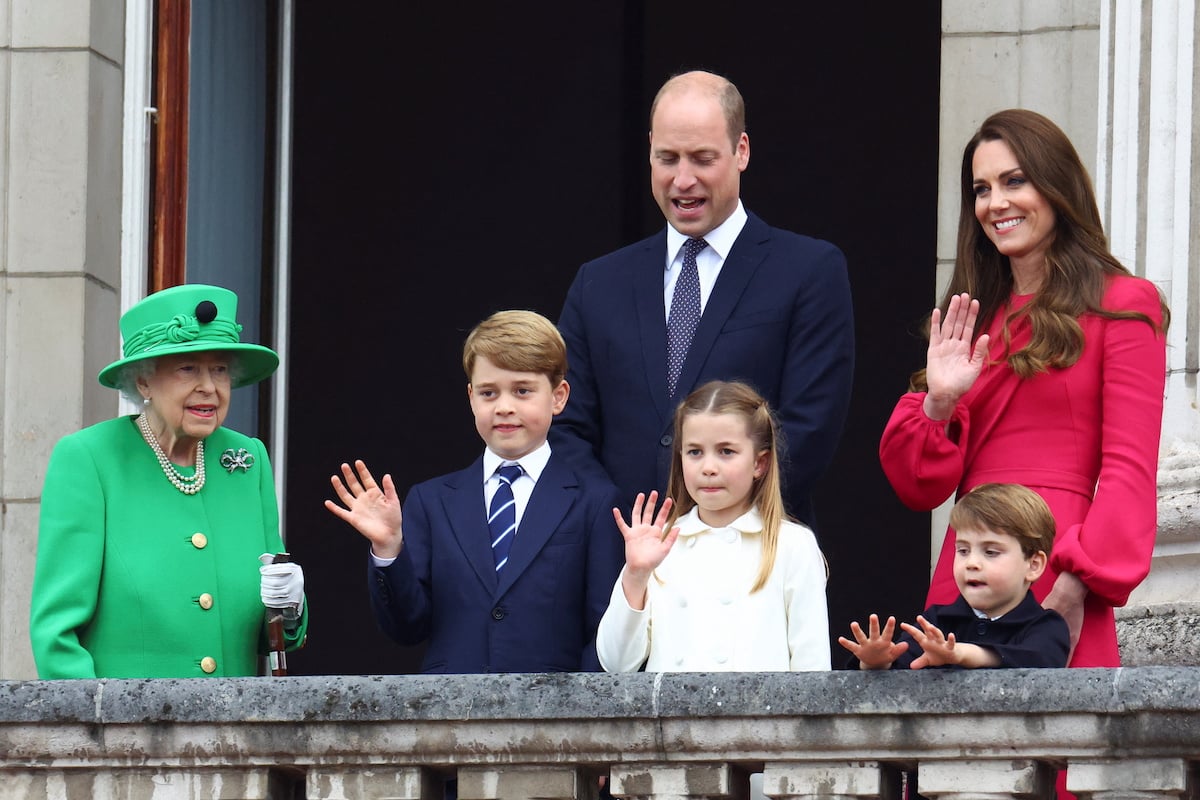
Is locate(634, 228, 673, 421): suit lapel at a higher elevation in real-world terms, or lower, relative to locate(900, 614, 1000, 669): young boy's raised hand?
higher

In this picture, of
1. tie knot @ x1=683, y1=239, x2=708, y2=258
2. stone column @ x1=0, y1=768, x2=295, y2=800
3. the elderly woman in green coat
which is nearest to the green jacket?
the elderly woman in green coat

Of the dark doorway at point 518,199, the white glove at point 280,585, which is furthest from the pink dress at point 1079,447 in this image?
the dark doorway at point 518,199

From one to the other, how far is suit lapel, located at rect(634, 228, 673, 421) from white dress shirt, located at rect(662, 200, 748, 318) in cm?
2

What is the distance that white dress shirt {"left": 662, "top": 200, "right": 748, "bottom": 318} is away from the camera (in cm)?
573

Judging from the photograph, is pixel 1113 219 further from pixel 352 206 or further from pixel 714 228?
pixel 352 206

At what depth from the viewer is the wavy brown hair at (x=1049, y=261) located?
5.09m

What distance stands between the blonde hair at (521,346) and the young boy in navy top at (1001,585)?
3.38 ft

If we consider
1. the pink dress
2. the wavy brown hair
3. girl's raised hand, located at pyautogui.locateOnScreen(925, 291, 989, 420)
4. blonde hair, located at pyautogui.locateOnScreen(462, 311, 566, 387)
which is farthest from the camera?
blonde hair, located at pyautogui.locateOnScreen(462, 311, 566, 387)

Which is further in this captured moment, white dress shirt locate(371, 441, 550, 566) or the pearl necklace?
the pearl necklace

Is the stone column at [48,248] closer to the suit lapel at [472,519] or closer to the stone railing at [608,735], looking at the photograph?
the suit lapel at [472,519]

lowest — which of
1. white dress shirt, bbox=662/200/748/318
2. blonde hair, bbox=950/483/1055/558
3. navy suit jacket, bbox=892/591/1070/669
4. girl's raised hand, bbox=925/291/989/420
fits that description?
navy suit jacket, bbox=892/591/1070/669

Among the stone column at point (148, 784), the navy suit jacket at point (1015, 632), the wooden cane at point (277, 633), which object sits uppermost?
the navy suit jacket at point (1015, 632)

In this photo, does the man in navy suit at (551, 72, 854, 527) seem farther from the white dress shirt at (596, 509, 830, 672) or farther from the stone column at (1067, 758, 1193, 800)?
the stone column at (1067, 758, 1193, 800)

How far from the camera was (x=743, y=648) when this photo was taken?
4.89 meters
